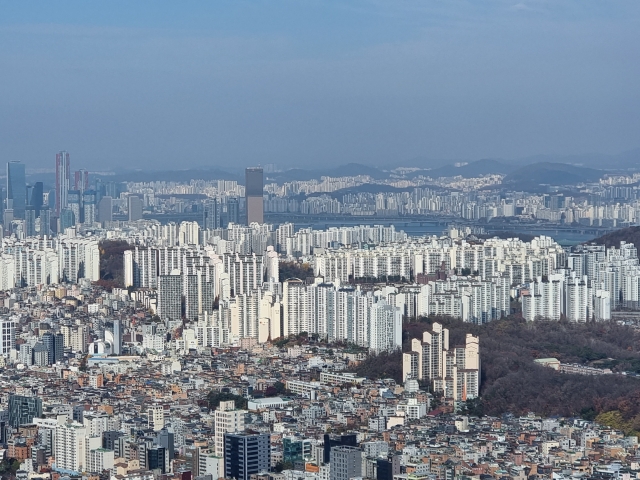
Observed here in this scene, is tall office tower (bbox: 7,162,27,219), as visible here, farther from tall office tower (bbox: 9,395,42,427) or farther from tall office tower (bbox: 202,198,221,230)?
tall office tower (bbox: 9,395,42,427)

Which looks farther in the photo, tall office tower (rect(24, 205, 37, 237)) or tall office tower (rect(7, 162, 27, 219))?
tall office tower (rect(7, 162, 27, 219))

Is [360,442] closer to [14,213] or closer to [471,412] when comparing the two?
[471,412]

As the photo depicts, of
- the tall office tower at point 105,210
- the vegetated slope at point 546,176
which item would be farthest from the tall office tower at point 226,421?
the vegetated slope at point 546,176

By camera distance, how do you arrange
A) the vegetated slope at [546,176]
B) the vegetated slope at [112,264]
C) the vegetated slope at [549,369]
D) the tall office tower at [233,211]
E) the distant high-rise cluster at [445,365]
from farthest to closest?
the vegetated slope at [546,176], the tall office tower at [233,211], the vegetated slope at [112,264], the distant high-rise cluster at [445,365], the vegetated slope at [549,369]

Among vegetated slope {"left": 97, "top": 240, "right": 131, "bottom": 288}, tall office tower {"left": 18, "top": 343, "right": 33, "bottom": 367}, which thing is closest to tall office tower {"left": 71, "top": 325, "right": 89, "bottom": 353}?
tall office tower {"left": 18, "top": 343, "right": 33, "bottom": 367}

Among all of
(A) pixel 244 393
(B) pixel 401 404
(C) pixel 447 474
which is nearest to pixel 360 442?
(C) pixel 447 474

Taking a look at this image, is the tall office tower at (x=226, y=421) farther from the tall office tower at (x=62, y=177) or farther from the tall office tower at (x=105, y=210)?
the tall office tower at (x=62, y=177)
